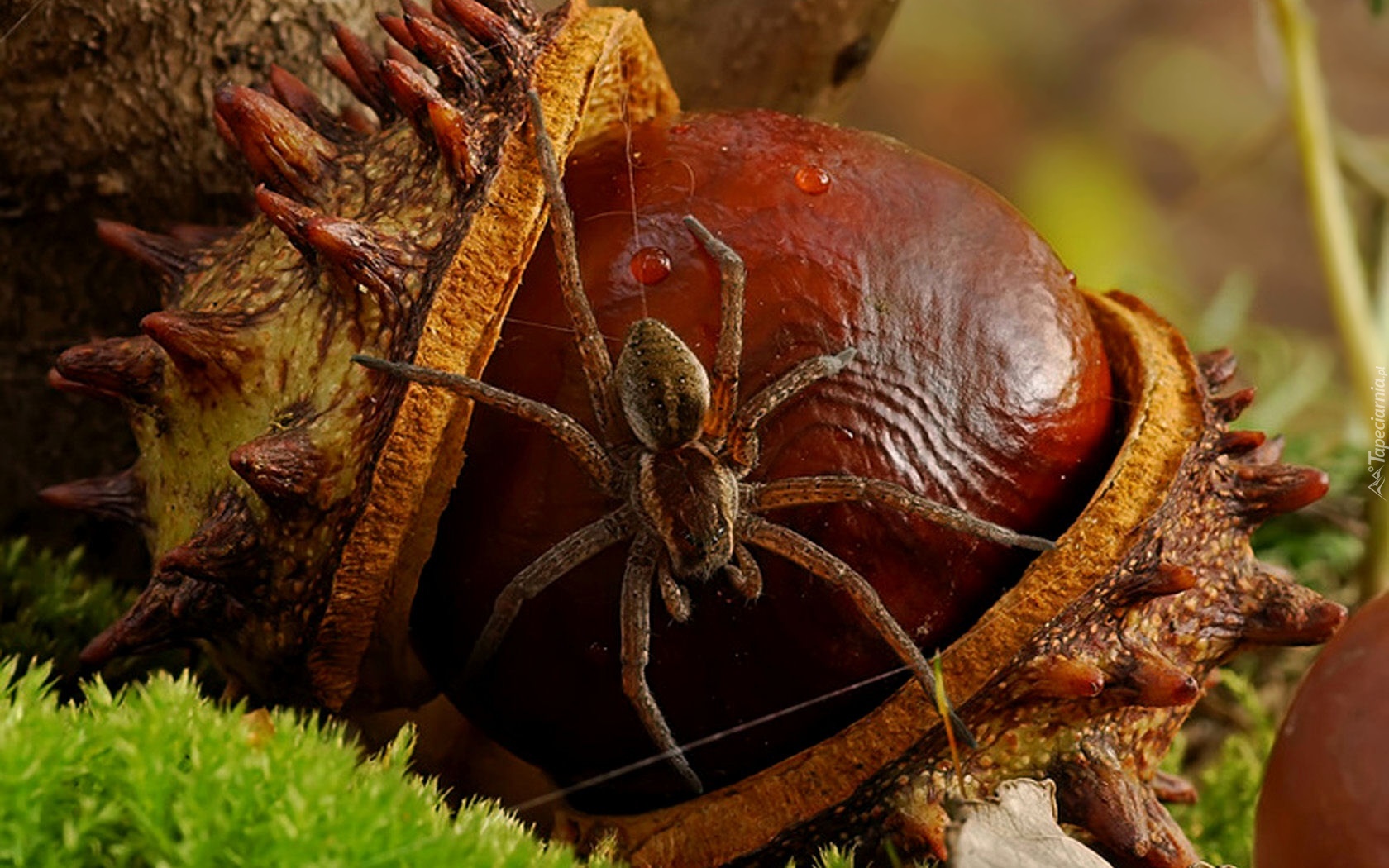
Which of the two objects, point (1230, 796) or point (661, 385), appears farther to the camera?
point (1230, 796)

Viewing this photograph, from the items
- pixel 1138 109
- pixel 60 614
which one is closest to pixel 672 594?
pixel 60 614

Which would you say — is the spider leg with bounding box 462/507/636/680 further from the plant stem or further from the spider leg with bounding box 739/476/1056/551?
the plant stem

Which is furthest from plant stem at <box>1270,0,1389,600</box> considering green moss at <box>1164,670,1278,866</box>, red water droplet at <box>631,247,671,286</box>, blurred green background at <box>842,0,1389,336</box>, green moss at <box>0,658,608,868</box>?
green moss at <box>0,658,608,868</box>

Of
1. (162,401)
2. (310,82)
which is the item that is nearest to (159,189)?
(310,82)

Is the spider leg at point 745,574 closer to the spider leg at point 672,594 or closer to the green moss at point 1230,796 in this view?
the spider leg at point 672,594

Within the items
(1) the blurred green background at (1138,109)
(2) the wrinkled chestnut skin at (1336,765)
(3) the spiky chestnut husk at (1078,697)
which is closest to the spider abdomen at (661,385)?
(3) the spiky chestnut husk at (1078,697)

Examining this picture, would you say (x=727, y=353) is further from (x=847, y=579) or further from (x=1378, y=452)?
(x=1378, y=452)
